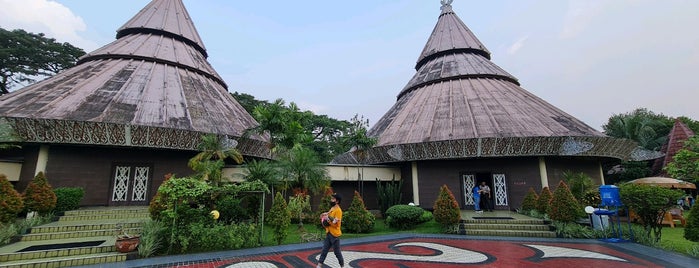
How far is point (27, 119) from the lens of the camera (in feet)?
38.8

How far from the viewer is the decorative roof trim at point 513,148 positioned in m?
14.8

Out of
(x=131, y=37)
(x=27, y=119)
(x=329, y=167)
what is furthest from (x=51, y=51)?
(x=329, y=167)

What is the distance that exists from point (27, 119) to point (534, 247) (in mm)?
18894

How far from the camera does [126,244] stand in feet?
24.8

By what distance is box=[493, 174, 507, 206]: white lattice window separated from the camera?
52.3 ft

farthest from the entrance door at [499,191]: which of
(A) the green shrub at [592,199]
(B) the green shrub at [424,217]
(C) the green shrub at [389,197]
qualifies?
(C) the green shrub at [389,197]

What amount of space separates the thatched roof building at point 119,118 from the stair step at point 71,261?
23.6 feet

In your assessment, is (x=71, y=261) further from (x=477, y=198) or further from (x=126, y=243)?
(x=477, y=198)

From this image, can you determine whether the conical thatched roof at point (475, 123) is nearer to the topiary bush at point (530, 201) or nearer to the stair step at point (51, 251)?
the topiary bush at point (530, 201)

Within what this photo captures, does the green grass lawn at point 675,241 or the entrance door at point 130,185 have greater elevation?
the entrance door at point 130,185

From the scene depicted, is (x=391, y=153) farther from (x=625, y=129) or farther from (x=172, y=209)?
(x=625, y=129)

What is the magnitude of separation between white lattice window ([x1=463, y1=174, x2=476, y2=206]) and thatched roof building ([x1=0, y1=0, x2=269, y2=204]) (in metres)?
11.5

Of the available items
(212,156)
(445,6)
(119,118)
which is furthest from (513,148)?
(445,6)

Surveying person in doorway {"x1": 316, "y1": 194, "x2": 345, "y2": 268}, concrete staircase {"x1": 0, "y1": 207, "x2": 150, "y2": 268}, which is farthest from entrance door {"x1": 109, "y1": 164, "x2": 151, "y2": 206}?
person in doorway {"x1": 316, "y1": 194, "x2": 345, "y2": 268}
